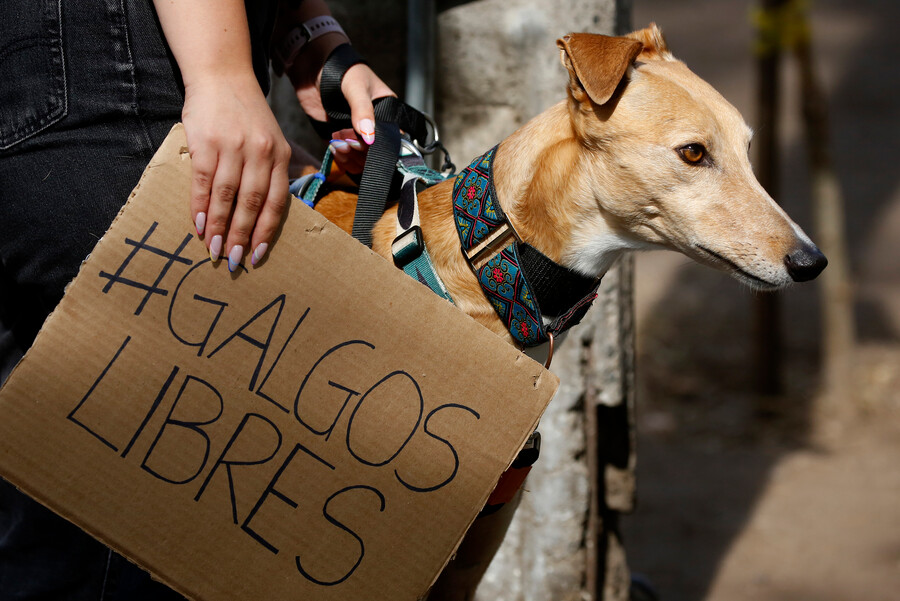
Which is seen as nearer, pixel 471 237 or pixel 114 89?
pixel 114 89

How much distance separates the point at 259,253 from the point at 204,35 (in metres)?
0.37

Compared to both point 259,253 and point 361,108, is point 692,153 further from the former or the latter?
point 259,253

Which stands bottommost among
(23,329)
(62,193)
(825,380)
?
(825,380)

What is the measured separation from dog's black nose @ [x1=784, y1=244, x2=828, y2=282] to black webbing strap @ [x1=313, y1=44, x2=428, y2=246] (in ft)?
2.76

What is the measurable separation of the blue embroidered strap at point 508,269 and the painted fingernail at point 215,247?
51 cm

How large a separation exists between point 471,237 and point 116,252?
2.20ft

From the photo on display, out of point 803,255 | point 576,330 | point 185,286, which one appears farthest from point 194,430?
point 576,330

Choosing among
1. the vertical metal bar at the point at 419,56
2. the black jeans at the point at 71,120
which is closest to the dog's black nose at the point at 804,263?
the black jeans at the point at 71,120

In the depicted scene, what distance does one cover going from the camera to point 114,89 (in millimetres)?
1416

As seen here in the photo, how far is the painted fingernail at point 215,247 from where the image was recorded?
1.36 metres

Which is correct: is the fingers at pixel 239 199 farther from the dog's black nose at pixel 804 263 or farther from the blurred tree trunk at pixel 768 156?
the blurred tree trunk at pixel 768 156

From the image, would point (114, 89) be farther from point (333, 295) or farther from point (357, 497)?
point (357, 497)

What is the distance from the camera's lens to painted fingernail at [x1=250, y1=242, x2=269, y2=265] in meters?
1.38

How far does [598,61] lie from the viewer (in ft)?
5.42
